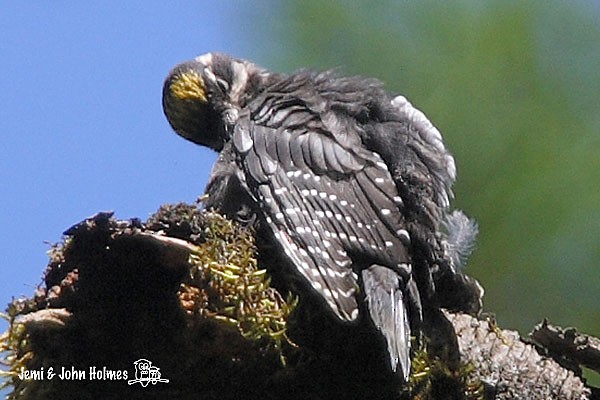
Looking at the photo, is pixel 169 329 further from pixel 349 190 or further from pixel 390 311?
pixel 349 190

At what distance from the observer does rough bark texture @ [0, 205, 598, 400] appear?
7.00 ft

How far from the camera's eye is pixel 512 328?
8.97 ft

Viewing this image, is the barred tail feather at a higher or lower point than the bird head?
lower

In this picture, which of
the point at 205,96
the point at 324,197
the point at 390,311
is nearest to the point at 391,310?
the point at 390,311

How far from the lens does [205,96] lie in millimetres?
3225

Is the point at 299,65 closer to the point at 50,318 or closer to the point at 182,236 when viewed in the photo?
the point at 182,236

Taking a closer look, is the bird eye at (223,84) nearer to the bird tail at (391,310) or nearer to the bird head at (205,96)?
the bird head at (205,96)

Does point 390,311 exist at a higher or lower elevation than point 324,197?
lower

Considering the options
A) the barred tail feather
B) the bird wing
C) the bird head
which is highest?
the bird head

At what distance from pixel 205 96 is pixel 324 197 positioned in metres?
0.89

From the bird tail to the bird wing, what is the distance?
33 millimetres

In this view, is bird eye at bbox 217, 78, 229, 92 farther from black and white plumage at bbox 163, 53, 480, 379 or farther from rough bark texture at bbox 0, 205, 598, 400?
rough bark texture at bbox 0, 205, 598, 400

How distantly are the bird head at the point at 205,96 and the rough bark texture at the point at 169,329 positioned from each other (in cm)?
100

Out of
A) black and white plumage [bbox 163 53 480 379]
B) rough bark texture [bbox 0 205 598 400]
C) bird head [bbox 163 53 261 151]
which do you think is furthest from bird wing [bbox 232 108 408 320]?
bird head [bbox 163 53 261 151]
